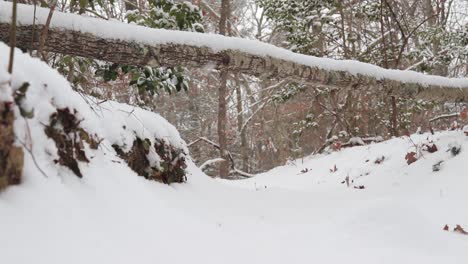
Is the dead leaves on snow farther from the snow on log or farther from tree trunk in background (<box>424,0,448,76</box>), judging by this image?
tree trunk in background (<box>424,0,448,76</box>)

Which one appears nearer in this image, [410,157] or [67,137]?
[67,137]

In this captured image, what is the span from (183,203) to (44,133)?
1.26 metres

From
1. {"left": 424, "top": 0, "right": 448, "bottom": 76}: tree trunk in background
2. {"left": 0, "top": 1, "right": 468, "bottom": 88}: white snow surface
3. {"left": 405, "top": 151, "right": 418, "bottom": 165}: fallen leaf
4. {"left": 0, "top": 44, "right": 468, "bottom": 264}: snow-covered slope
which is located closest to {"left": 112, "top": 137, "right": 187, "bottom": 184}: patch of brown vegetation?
{"left": 0, "top": 44, "right": 468, "bottom": 264}: snow-covered slope

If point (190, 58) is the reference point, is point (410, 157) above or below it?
below

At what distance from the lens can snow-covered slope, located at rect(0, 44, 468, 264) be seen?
4.52 ft

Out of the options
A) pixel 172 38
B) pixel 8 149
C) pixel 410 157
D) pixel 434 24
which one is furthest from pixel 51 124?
pixel 434 24

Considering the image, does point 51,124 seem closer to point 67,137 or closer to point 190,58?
point 67,137

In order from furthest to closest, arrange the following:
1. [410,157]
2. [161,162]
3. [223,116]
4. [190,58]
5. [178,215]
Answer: [223,116]
[410,157]
[190,58]
[161,162]
[178,215]

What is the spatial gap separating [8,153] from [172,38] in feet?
7.14

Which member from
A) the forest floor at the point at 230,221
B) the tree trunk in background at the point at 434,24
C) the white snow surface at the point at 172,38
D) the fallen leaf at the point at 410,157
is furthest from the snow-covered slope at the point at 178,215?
the tree trunk in background at the point at 434,24

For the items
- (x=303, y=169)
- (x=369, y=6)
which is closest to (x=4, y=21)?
(x=303, y=169)

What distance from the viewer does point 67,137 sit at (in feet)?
6.06

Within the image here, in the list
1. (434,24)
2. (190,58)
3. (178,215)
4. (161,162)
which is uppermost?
(434,24)

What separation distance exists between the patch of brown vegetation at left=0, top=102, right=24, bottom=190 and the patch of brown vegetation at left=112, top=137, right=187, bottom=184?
1.32m
